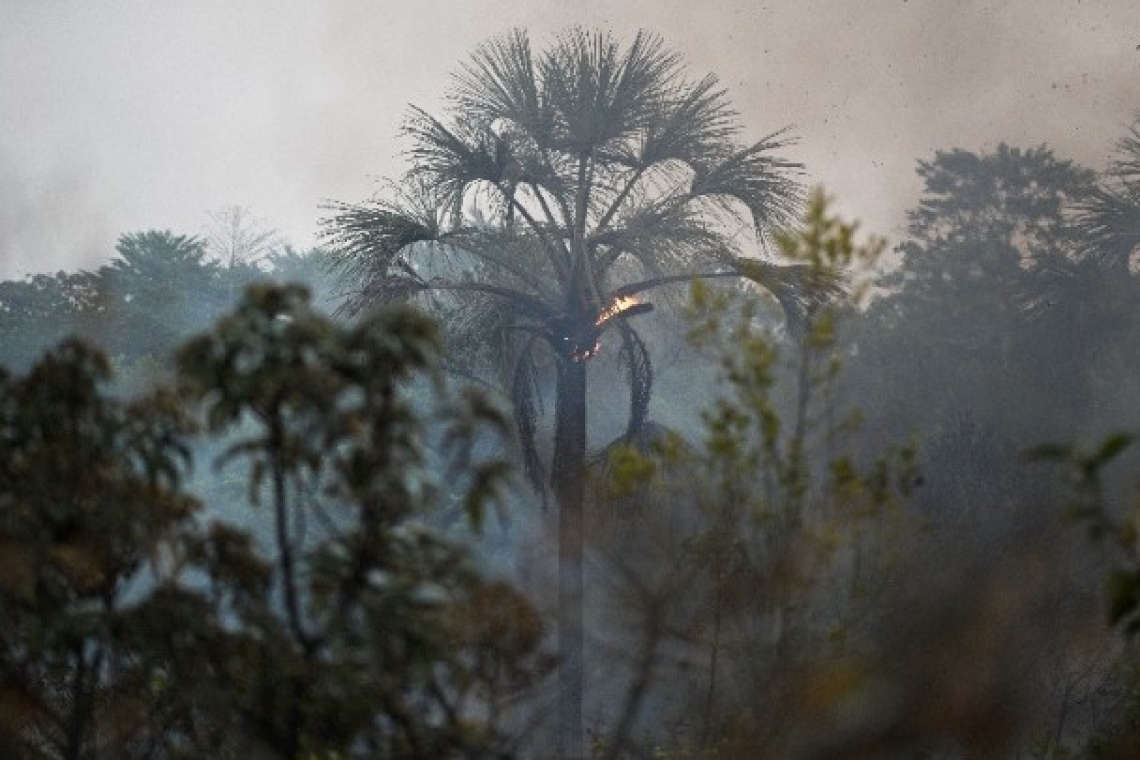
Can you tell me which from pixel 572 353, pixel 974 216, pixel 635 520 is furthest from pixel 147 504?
pixel 974 216

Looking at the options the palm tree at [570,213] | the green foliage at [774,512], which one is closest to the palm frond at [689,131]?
the palm tree at [570,213]

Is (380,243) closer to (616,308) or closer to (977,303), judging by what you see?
(616,308)

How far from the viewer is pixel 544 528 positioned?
575 inches

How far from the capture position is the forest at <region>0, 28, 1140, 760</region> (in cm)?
419

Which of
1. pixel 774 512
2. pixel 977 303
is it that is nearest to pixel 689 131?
pixel 774 512

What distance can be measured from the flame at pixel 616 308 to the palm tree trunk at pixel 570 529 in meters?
0.43

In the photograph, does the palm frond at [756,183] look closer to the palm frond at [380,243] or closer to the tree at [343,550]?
the palm frond at [380,243]

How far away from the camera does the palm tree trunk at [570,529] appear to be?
11164 millimetres

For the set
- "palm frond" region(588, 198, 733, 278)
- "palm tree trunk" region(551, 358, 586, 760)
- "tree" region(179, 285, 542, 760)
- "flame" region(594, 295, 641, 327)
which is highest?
"palm frond" region(588, 198, 733, 278)

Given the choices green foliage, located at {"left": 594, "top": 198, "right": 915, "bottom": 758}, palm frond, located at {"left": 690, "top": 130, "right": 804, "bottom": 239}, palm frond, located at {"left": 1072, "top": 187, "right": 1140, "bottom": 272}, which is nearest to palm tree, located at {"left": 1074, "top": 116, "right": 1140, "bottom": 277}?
palm frond, located at {"left": 1072, "top": 187, "right": 1140, "bottom": 272}

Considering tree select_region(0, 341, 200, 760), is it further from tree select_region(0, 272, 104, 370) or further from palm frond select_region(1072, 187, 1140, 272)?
tree select_region(0, 272, 104, 370)

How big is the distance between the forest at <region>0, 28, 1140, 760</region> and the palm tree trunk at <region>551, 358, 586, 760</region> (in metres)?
0.04

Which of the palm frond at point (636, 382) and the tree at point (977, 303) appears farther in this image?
the tree at point (977, 303)

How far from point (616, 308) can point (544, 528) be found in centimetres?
240
